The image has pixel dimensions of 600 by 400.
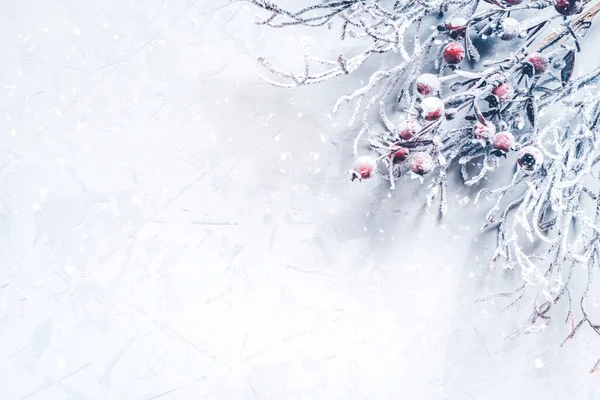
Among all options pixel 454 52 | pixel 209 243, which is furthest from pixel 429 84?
pixel 209 243

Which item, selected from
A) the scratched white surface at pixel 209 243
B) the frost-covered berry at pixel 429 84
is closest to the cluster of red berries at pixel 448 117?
the frost-covered berry at pixel 429 84

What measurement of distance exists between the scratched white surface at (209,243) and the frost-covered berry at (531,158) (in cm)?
20

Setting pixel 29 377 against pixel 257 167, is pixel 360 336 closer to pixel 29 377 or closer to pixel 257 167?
pixel 257 167

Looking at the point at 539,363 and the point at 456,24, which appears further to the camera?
the point at 539,363

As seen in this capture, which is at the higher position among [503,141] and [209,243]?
[503,141]

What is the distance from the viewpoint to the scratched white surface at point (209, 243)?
90 centimetres

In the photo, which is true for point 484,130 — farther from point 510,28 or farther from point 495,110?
point 510,28

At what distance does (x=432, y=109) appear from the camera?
690 mm

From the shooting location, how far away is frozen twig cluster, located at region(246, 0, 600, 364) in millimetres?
704

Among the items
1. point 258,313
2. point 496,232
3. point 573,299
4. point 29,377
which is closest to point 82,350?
point 29,377

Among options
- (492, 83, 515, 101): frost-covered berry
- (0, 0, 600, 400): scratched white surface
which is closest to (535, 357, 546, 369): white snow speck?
(0, 0, 600, 400): scratched white surface

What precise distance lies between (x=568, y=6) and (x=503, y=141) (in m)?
0.18

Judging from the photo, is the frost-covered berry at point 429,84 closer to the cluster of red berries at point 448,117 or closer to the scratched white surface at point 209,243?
the cluster of red berries at point 448,117

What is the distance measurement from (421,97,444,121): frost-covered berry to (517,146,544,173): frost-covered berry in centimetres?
13
